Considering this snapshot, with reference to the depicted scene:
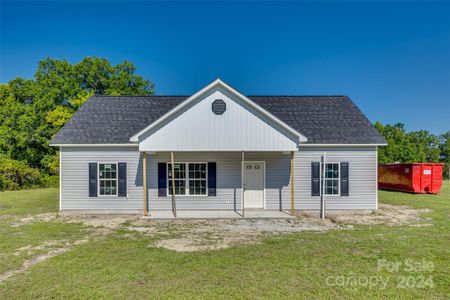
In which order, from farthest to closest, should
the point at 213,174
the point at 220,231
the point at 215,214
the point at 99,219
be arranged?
the point at 213,174
the point at 215,214
the point at 99,219
the point at 220,231

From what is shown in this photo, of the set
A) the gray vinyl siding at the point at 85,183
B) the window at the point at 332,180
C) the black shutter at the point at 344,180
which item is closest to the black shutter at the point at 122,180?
the gray vinyl siding at the point at 85,183

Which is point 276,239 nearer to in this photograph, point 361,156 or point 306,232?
point 306,232

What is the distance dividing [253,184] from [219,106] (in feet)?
13.2

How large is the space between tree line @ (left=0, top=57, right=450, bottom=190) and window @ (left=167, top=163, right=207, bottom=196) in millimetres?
16687

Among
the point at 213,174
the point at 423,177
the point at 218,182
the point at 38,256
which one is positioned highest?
the point at 213,174

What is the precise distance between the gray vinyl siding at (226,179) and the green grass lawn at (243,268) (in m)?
3.70

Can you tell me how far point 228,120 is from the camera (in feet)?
38.0

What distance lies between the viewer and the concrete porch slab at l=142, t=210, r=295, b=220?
11.3 m

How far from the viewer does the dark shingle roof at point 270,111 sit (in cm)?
1281

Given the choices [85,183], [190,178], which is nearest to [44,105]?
[85,183]

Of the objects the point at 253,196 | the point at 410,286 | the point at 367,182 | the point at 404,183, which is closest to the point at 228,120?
the point at 253,196

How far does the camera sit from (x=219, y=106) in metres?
11.6

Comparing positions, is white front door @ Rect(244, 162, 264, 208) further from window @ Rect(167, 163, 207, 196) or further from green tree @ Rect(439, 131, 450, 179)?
green tree @ Rect(439, 131, 450, 179)

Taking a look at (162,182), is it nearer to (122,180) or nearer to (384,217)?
(122,180)
